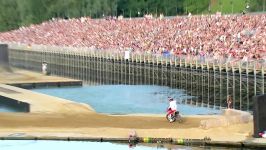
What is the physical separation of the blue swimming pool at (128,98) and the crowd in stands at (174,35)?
6279 millimetres

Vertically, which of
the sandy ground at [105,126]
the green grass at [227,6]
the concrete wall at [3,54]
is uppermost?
the green grass at [227,6]

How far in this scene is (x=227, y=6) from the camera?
15150cm

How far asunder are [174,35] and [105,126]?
55238mm

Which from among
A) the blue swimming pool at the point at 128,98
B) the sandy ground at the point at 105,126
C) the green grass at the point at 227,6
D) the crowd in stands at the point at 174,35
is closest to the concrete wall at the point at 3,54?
the crowd in stands at the point at 174,35

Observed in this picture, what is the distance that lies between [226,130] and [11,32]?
138377 millimetres

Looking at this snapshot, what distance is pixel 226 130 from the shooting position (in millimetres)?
39625

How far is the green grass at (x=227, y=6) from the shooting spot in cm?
14488

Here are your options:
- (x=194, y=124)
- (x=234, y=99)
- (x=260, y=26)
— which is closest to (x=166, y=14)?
(x=260, y=26)

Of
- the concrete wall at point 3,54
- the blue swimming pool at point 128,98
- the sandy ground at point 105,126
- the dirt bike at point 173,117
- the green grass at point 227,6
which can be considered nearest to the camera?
the sandy ground at point 105,126

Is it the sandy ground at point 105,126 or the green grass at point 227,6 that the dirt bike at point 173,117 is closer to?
the sandy ground at point 105,126

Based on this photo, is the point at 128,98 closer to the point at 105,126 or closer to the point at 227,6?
the point at 105,126

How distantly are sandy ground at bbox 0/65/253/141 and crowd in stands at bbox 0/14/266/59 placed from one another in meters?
21.9

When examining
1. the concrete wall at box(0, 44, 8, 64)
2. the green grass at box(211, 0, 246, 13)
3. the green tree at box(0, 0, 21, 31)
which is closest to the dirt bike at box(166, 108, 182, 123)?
the concrete wall at box(0, 44, 8, 64)

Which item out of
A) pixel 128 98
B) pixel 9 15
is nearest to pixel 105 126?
pixel 128 98
